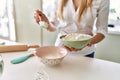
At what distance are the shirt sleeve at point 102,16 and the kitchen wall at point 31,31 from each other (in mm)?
585

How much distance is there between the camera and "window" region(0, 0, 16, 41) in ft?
7.36

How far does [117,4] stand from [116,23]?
18 centimetres

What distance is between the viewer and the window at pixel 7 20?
2.24 m

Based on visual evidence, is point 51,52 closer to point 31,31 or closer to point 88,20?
point 88,20

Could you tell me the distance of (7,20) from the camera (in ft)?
7.52

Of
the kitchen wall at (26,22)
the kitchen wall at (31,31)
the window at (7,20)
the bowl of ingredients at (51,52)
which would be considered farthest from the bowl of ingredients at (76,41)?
the window at (7,20)

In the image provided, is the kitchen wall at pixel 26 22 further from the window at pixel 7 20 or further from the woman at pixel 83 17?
the woman at pixel 83 17

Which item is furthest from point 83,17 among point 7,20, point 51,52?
point 7,20

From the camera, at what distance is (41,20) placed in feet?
3.94

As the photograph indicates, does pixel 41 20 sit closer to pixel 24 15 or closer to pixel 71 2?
pixel 71 2

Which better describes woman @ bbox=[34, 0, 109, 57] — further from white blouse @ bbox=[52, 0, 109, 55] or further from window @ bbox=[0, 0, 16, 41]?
window @ bbox=[0, 0, 16, 41]

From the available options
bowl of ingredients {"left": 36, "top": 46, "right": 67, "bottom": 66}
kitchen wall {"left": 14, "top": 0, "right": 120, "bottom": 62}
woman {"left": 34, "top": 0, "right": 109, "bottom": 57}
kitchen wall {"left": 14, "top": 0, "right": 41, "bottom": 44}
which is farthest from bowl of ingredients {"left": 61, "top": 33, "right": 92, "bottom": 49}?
kitchen wall {"left": 14, "top": 0, "right": 41, "bottom": 44}

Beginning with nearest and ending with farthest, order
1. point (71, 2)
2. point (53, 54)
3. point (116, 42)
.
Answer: point (53, 54), point (71, 2), point (116, 42)

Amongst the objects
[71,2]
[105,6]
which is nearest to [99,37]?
[105,6]
